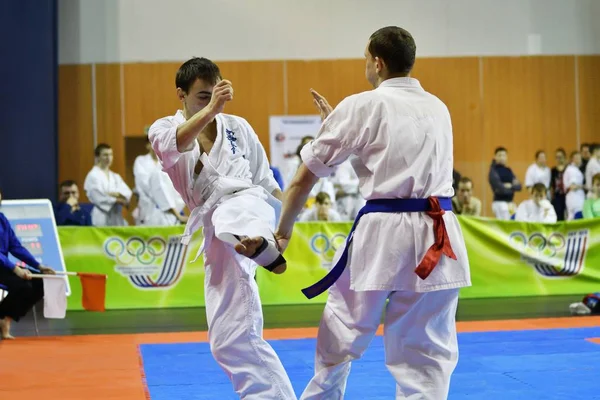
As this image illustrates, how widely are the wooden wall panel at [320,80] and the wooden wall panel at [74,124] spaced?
12.0ft

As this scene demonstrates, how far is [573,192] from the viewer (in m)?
14.4

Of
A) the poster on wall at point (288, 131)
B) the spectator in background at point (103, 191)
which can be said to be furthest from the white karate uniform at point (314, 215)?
the poster on wall at point (288, 131)

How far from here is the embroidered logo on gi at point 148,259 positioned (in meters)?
9.66

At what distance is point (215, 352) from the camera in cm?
364

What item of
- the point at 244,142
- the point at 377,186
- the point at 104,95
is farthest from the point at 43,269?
the point at 104,95

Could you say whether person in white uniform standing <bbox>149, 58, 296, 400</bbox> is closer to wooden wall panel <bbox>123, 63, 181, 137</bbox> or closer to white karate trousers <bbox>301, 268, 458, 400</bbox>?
white karate trousers <bbox>301, 268, 458, 400</bbox>

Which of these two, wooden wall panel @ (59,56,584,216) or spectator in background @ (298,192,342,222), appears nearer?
spectator in background @ (298,192,342,222)

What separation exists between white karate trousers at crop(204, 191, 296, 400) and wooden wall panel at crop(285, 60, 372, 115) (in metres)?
12.5

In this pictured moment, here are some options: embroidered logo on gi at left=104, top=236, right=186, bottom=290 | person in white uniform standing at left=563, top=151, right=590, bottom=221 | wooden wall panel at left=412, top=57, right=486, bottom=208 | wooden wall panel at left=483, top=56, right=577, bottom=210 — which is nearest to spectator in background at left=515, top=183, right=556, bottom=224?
person in white uniform standing at left=563, top=151, right=590, bottom=221

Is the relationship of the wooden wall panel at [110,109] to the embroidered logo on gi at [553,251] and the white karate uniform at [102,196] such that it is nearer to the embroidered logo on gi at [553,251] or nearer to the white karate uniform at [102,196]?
the white karate uniform at [102,196]

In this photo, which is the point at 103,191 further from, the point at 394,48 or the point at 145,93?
the point at 394,48

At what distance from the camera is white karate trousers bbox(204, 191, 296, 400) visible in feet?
11.8

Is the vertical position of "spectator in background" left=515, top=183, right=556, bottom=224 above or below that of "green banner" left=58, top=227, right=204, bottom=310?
above

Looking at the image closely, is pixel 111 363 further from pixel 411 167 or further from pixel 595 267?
pixel 595 267
